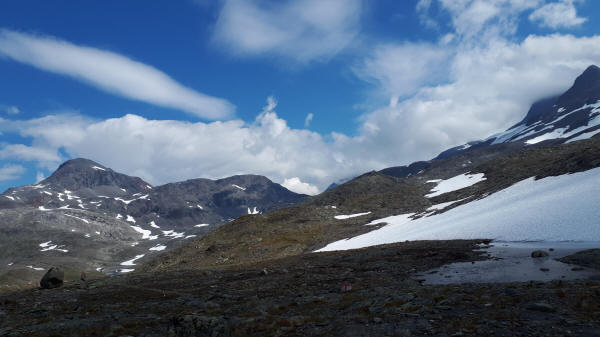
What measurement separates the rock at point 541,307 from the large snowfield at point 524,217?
852 inches

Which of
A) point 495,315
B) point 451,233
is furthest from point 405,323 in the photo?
point 451,233

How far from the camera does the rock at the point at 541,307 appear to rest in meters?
12.9

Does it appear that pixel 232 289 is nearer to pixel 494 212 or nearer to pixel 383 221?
pixel 494 212

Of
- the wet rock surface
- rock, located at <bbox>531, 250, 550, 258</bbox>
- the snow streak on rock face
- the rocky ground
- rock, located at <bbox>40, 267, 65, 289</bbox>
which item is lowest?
the wet rock surface

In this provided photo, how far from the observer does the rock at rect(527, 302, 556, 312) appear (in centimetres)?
1291

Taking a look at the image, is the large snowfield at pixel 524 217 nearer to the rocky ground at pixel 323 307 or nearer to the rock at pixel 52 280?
the rocky ground at pixel 323 307

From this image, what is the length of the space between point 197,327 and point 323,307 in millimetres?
7750

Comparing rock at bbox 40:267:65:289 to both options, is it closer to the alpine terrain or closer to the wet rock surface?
the alpine terrain

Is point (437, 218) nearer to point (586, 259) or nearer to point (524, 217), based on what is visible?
point (524, 217)

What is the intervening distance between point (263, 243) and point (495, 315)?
6657 centimetres

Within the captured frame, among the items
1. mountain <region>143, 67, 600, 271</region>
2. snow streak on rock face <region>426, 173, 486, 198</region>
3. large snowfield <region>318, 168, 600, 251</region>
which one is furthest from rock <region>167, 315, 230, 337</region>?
snow streak on rock face <region>426, 173, 486, 198</region>

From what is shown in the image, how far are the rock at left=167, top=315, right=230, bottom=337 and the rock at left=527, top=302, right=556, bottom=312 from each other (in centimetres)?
1175

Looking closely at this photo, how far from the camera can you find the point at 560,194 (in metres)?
44.0

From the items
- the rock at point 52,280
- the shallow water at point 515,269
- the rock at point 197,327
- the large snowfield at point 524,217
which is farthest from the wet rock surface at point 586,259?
the rock at point 52,280
